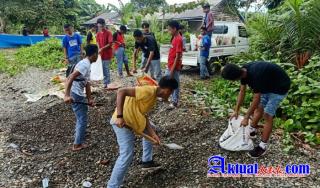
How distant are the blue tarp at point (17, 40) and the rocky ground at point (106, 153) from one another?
15949 millimetres

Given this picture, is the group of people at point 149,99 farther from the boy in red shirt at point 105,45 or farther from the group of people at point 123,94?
the boy in red shirt at point 105,45

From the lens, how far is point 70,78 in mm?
4539

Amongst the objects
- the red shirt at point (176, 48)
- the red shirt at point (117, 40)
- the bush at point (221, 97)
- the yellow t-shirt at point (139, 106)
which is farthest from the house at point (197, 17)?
the yellow t-shirt at point (139, 106)

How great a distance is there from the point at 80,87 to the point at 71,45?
3.47 m

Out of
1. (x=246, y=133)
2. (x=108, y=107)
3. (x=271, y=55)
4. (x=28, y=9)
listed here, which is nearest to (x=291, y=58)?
(x=271, y=55)

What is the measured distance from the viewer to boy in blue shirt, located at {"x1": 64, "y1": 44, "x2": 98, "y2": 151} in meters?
4.58

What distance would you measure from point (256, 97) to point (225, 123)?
55.2 inches

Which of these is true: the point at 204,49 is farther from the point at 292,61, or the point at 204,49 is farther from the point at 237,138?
the point at 237,138

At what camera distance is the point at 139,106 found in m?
3.51

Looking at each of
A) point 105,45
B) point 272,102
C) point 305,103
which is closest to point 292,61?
point 305,103


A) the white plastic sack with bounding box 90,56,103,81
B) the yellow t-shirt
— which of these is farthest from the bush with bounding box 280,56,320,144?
the white plastic sack with bounding box 90,56,103,81

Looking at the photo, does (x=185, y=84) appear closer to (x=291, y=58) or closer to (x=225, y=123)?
(x=291, y=58)

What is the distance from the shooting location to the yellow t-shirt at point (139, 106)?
339 centimetres

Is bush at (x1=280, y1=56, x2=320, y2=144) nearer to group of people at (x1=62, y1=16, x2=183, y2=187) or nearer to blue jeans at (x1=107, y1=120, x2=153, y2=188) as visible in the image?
group of people at (x1=62, y1=16, x2=183, y2=187)
